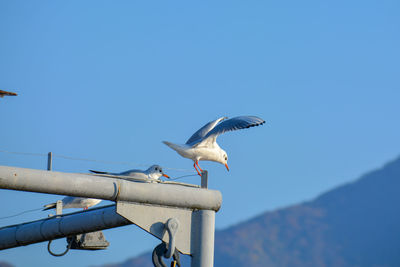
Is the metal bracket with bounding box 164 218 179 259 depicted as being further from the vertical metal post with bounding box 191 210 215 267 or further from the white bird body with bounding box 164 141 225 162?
the white bird body with bounding box 164 141 225 162

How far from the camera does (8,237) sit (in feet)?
27.9

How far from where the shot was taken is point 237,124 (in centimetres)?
1135

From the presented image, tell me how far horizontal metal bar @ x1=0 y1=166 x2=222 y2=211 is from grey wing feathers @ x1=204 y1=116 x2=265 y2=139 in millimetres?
4232

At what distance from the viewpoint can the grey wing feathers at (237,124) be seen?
11.2 meters

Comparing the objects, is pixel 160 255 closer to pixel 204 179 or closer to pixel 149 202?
pixel 149 202

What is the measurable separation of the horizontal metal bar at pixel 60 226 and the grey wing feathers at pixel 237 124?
3675mm

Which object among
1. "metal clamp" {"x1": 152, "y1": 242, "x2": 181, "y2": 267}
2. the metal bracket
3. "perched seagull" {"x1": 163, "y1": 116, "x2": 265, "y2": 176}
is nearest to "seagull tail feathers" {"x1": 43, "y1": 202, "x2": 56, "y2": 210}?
"perched seagull" {"x1": 163, "y1": 116, "x2": 265, "y2": 176}

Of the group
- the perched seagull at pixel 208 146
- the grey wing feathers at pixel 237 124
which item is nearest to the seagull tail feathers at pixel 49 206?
the perched seagull at pixel 208 146

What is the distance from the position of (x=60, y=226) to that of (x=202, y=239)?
1.76 meters

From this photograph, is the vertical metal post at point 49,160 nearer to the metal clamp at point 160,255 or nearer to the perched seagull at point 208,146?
the metal clamp at point 160,255

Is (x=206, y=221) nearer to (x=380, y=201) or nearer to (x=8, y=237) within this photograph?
(x=8, y=237)

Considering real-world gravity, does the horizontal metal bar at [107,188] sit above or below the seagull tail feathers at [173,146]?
below

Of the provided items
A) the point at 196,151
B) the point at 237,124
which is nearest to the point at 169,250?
the point at 237,124

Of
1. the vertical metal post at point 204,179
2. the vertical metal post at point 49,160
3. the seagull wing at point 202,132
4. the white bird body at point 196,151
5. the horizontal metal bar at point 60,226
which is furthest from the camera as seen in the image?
the seagull wing at point 202,132
